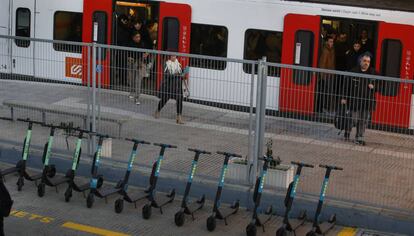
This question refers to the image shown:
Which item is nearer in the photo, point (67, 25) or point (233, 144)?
point (233, 144)

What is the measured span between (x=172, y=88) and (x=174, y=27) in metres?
7.23

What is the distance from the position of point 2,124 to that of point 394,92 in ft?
22.4

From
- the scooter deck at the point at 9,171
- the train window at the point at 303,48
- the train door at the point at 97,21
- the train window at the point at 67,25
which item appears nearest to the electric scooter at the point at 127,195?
the scooter deck at the point at 9,171

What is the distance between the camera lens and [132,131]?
41.7 ft

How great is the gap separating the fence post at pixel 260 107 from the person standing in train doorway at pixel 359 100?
1120 mm

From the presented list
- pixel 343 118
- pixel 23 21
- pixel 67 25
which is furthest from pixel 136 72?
pixel 23 21

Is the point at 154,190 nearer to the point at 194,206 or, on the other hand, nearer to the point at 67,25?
the point at 194,206

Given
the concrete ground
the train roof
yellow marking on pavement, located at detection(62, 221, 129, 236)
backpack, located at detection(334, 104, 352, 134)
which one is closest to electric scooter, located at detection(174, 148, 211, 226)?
the concrete ground

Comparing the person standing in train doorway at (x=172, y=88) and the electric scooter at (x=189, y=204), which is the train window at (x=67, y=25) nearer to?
the person standing in train doorway at (x=172, y=88)

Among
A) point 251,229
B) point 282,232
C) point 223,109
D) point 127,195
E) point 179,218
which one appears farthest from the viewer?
point 223,109

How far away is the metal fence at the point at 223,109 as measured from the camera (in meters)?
11.0

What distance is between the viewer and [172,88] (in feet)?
40.0

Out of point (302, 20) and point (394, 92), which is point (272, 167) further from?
point (302, 20)

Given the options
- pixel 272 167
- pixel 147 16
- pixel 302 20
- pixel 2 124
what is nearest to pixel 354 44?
pixel 302 20
